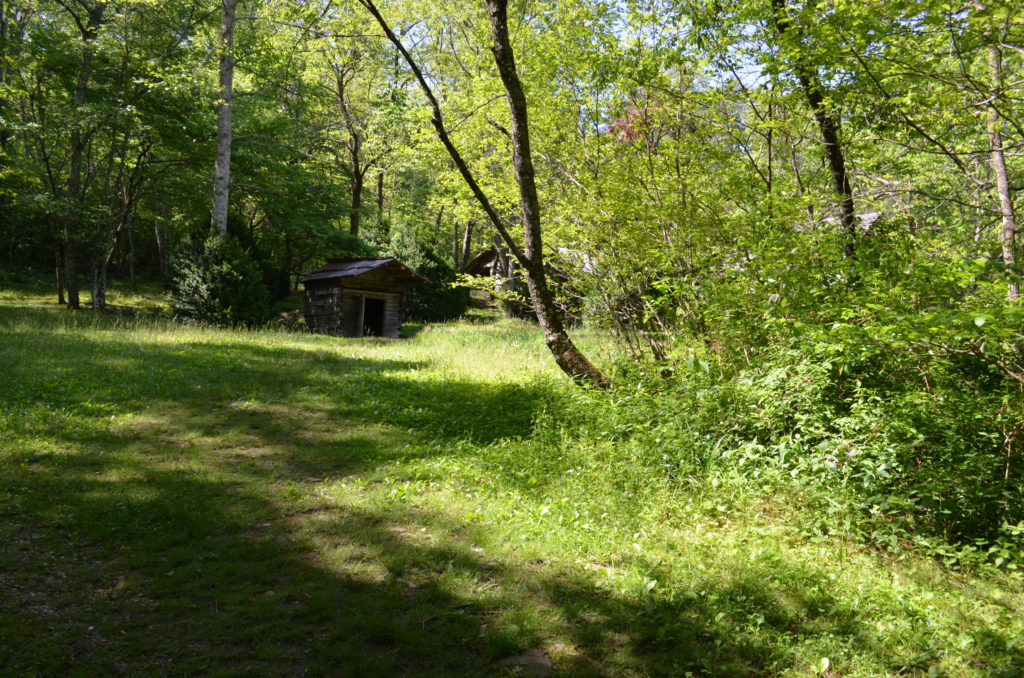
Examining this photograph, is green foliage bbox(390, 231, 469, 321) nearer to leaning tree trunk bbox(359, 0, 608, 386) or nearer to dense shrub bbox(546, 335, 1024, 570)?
leaning tree trunk bbox(359, 0, 608, 386)

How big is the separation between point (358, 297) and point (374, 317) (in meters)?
1.19

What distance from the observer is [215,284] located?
17.7 m

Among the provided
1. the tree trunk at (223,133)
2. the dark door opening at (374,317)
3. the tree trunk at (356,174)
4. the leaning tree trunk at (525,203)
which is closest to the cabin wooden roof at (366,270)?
the dark door opening at (374,317)

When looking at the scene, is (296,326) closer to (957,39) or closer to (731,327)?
(731,327)

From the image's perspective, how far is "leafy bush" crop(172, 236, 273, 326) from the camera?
1775 cm

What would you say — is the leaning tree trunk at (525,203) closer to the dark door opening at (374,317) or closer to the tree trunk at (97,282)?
the dark door opening at (374,317)

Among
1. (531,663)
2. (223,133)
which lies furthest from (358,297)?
(531,663)

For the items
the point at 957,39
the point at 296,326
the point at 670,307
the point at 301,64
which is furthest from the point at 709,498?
the point at 301,64

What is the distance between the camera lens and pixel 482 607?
377 cm

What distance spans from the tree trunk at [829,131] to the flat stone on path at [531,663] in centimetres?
570

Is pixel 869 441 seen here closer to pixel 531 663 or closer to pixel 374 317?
pixel 531 663

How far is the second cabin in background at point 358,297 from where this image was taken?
794 inches

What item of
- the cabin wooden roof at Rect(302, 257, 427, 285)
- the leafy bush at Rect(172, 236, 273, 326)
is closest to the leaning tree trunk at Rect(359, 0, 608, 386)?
the leafy bush at Rect(172, 236, 273, 326)

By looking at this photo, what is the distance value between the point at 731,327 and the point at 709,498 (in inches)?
82.3
